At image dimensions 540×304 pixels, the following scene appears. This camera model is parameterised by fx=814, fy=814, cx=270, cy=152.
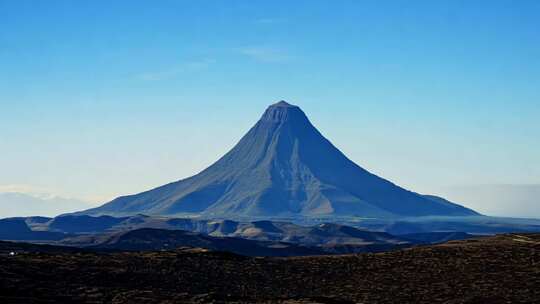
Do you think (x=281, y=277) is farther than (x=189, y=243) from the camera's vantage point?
No

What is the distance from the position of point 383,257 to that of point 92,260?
19.5 metres

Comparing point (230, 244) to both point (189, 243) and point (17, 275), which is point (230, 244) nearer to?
point (189, 243)

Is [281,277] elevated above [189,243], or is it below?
below

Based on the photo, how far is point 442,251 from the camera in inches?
2212

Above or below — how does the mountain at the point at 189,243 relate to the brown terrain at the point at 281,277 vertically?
above

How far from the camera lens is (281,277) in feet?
161

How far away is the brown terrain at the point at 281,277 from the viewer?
1578 inches

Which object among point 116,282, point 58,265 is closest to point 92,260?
point 58,265

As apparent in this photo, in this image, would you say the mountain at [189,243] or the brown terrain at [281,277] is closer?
the brown terrain at [281,277]

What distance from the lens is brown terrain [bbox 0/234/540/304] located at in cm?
4009

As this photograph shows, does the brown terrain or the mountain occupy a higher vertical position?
the mountain

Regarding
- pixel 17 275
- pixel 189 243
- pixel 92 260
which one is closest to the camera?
pixel 17 275

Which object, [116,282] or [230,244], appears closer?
[116,282]

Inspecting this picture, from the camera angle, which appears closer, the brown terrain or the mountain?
the brown terrain
